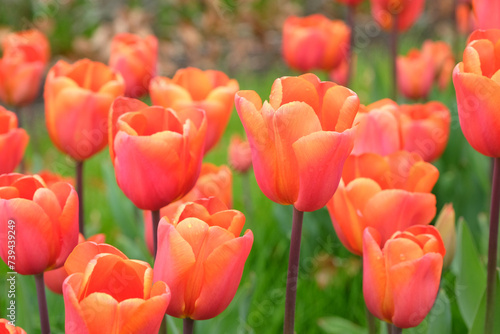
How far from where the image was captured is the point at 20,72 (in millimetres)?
1646

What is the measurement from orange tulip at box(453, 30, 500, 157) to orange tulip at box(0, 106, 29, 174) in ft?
2.28

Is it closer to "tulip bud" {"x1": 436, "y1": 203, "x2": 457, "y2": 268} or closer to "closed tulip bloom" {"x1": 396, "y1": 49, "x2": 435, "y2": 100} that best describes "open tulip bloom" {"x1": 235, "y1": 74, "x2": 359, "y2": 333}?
"tulip bud" {"x1": 436, "y1": 203, "x2": 457, "y2": 268}

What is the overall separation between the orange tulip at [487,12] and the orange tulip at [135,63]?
0.82 m

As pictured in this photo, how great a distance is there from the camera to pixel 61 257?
0.85 m

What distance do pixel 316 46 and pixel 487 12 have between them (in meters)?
0.98

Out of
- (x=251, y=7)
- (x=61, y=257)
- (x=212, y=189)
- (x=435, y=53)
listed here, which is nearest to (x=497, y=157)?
(x=212, y=189)

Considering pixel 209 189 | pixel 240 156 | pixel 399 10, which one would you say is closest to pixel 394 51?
pixel 399 10

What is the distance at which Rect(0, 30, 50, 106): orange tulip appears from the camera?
1641 millimetres

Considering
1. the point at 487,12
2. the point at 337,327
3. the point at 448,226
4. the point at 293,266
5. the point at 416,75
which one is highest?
the point at 487,12

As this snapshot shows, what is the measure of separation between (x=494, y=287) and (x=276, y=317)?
29.4 inches

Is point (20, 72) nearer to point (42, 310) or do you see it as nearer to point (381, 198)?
point (42, 310)

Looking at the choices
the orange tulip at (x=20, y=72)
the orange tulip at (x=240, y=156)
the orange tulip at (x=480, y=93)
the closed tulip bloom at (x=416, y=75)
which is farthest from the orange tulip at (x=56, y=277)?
the closed tulip bloom at (x=416, y=75)

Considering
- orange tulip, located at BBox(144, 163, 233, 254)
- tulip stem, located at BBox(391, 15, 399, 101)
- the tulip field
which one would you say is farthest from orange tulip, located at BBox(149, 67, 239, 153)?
tulip stem, located at BBox(391, 15, 399, 101)

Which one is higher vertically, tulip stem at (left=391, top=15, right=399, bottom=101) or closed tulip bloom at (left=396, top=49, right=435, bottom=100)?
tulip stem at (left=391, top=15, right=399, bottom=101)
